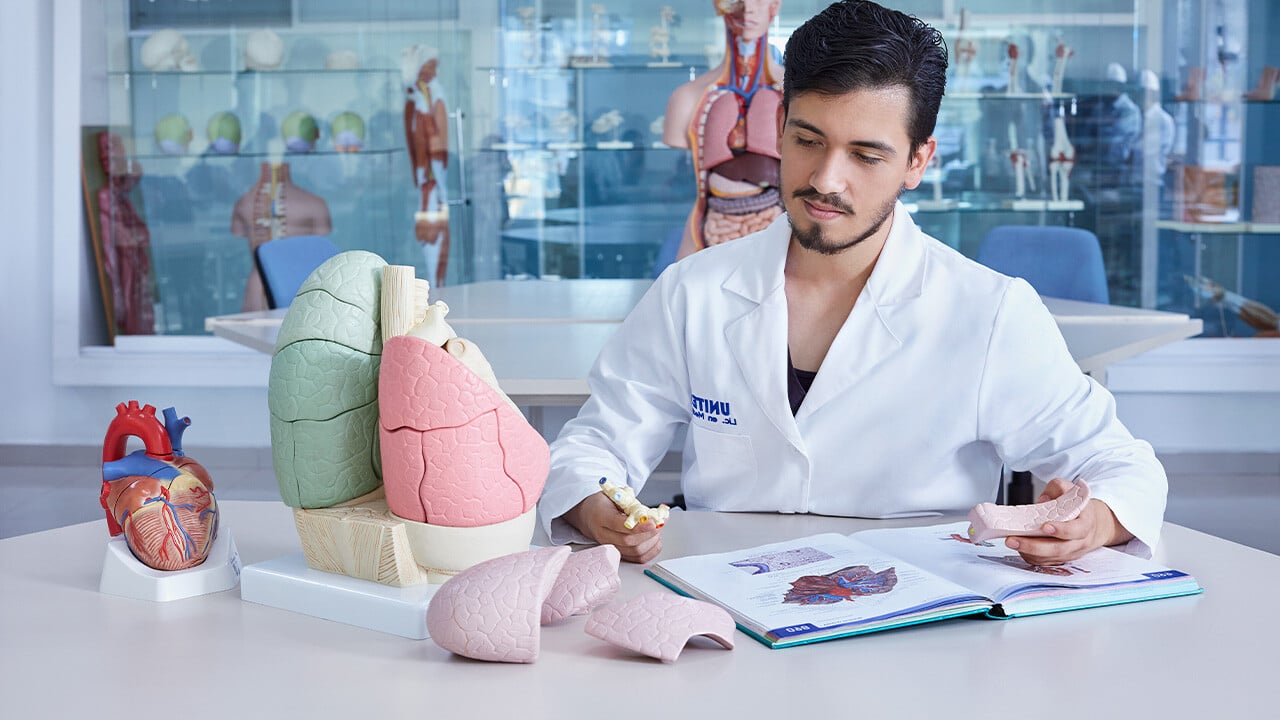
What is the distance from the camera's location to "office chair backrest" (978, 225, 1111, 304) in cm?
402

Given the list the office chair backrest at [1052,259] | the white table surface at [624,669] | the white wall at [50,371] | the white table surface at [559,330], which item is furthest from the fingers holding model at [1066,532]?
the white wall at [50,371]

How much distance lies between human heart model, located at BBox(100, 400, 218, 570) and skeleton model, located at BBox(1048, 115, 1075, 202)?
4663 mm

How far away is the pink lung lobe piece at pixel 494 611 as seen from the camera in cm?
106

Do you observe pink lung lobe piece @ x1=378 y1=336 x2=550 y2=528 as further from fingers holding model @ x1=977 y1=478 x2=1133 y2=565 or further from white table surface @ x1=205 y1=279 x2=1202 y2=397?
white table surface @ x1=205 y1=279 x2=1202 y2=397

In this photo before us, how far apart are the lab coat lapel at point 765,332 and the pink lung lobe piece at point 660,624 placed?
613 mm

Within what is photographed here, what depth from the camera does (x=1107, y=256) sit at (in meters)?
5.34

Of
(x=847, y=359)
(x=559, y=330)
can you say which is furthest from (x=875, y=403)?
(x=559, y=330)

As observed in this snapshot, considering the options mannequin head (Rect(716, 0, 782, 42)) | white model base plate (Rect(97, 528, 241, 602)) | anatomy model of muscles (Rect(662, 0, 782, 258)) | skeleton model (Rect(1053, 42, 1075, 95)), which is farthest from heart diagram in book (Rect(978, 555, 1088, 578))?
skeleton model (Rect(1053, 42, 1075, 95))

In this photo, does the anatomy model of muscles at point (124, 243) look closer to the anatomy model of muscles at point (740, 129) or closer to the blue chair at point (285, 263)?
the blue chair at point (285, 263)

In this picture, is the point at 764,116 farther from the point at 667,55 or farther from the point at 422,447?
the point at 422,447

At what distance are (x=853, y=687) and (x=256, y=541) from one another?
30.2 inches

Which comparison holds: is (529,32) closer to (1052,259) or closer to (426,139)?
(426,139)

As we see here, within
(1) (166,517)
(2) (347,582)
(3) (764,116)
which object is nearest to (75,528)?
(1) (166,517)

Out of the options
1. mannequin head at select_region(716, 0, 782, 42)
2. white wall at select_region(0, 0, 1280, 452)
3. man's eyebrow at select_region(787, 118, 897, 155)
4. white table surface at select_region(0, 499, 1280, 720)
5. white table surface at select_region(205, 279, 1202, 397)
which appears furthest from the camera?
white wall at select_region(0, 0, 1280, 452)
